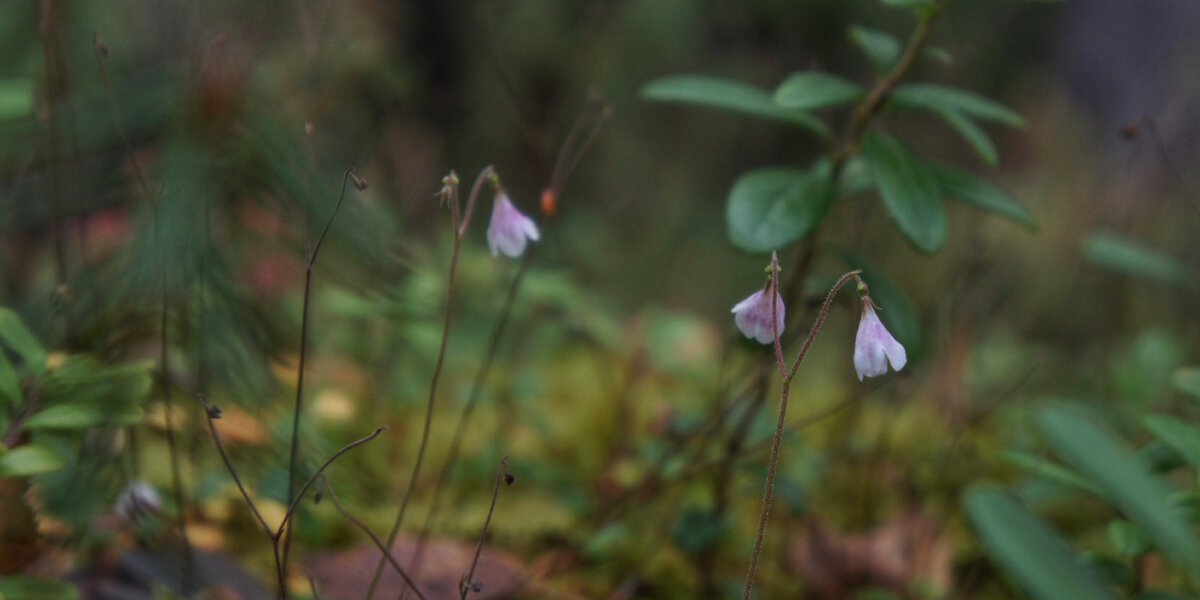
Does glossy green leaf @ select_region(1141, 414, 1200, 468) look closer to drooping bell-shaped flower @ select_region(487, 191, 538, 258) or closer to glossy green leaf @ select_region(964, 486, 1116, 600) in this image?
glossy green leaf @ select_region(964, 486, 1116, 600)

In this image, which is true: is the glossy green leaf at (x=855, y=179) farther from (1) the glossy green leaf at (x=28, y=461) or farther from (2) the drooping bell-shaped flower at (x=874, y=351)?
(1) the glossy green leaf at (x=28, y=461)

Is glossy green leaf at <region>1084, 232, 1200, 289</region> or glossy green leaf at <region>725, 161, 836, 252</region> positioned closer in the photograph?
glossy green leaf at <region>725, 161, 836, 252</region>

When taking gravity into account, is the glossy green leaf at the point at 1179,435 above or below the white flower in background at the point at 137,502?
above

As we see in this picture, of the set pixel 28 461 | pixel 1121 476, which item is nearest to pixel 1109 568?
pixel 1121 476

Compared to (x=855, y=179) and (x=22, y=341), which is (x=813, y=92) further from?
(x=22, y=341)

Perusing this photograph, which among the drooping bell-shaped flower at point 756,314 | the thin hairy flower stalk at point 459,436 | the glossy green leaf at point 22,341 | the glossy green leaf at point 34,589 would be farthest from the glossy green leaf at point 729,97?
the glossy green leaf at point 34,589

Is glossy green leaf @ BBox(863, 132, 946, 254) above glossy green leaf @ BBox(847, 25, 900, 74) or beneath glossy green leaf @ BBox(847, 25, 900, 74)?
beneath

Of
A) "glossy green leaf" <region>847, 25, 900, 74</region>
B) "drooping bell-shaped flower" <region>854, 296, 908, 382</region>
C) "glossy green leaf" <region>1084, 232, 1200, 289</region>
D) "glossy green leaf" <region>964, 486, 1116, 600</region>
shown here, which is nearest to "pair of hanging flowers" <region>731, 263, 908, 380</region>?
"drooping bell-shaped flower" <region>854, 296, 908, 382</region>
